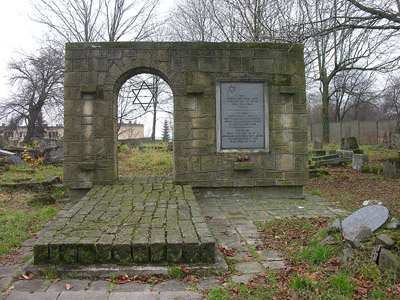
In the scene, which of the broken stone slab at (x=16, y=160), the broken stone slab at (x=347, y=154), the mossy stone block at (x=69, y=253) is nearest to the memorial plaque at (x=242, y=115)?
the mossy stone block at (x=69, y=253)

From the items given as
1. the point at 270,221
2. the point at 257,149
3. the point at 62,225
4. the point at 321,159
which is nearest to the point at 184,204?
the point at 270,221

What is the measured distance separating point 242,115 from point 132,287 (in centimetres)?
465

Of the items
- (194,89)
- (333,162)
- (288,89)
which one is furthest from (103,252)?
(333,162)

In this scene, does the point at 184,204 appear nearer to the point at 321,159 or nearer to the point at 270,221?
the point at 270,221

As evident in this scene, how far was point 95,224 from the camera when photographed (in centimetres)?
403

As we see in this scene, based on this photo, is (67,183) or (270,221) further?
(67,183)

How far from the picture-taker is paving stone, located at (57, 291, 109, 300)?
2779mm

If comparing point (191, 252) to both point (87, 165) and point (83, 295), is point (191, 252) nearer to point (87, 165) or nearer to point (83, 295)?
point (83, 295)

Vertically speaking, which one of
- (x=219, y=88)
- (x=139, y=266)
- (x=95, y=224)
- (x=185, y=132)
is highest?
(x=219, y=88)

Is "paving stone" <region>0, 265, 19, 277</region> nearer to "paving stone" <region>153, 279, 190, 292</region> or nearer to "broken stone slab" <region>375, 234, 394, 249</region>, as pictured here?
"paving stone" <region>153, 279, 190, 292</region>

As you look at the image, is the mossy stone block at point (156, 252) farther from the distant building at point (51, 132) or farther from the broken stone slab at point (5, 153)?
the distant building at point (51, 132)

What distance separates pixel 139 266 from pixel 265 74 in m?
5.00

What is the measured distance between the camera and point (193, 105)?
6824 millimetres

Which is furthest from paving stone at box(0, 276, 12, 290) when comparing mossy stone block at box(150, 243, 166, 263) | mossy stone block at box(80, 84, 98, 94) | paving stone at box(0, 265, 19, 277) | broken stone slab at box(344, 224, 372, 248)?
mossy stone block at box(80, 84, 98, 94)
